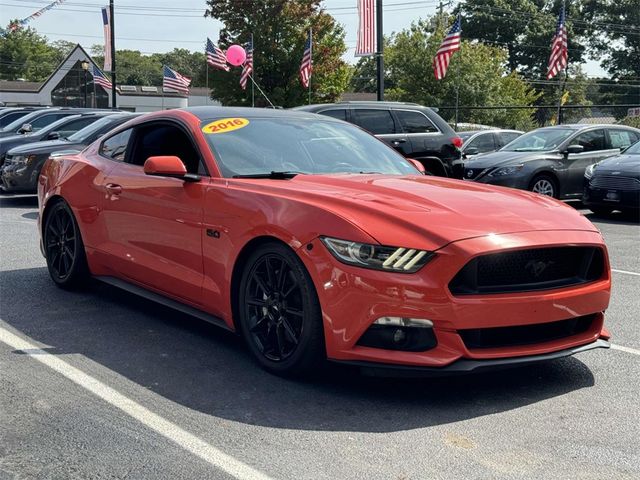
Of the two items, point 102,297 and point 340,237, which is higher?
point 340,237

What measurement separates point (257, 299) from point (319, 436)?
107cm

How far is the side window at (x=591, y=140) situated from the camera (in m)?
14.0

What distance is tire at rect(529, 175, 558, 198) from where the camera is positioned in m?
13.3

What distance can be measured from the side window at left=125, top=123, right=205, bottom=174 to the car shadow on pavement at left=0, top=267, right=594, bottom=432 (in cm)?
114

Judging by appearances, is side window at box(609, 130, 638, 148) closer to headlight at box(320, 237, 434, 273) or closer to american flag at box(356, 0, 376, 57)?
american flag at box(356, 0, 376, 57)

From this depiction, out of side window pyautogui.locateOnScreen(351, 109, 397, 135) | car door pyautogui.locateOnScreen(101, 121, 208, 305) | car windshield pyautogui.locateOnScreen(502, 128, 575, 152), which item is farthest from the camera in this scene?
car windshield pyautogui.locateOnScreen(502, 128, 575, 152)

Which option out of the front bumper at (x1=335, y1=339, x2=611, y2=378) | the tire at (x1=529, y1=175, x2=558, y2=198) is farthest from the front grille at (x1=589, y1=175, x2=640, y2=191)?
the front bumper at (x1=335, y1=339, x2=611, y2=378)

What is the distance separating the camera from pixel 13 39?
90188mm

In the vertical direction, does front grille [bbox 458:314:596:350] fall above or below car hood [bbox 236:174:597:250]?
below

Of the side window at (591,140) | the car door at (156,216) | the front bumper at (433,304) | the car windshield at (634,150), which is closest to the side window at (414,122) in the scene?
the side window at (591,140)

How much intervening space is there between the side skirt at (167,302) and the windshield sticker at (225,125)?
115 centimetres

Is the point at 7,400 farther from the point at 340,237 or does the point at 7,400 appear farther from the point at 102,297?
the point at 102,297

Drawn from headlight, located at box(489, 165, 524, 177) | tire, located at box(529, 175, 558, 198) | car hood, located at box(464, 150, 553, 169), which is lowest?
tire, located at box(529, 175, 558, 198)

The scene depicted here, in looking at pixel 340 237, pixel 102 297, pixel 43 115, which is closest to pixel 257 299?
pixel 340 237
